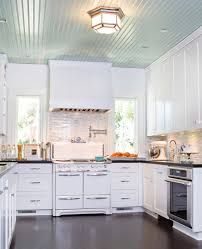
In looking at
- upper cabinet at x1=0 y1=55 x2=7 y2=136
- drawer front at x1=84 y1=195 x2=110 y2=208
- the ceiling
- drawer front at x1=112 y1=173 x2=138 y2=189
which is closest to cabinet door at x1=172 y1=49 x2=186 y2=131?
the ceiling

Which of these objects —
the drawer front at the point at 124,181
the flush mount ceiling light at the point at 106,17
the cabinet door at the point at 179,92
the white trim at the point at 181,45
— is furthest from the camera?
the drawer front at the point at 124,181

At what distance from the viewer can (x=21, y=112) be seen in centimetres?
689

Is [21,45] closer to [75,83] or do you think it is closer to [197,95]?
[75,83]

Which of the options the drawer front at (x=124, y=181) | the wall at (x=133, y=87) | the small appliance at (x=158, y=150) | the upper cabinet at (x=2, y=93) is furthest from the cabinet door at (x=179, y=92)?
the upper cabinet at (x=2, y=93)

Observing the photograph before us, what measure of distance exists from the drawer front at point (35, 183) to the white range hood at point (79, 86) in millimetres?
1275

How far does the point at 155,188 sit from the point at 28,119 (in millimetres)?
2770

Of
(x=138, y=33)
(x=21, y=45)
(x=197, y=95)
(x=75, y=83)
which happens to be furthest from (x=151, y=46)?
(x=21, y=45)

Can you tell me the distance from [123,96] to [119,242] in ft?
11.7

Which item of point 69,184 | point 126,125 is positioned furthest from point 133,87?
point 69,184

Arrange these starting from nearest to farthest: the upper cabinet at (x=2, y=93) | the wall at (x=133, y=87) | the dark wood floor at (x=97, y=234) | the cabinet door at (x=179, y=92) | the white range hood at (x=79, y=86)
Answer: the dark wood floor at (x=97, y=234)
the cabinet door at (x=179, y=92)
the upper cabinet at (x=2, y=93)
the white range hood at (x=79, y=86)
the wall at (x=133, y=87)

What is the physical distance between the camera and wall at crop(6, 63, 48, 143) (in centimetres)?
673

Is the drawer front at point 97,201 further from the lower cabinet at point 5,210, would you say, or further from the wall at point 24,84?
the lower cabinet at point 5,210

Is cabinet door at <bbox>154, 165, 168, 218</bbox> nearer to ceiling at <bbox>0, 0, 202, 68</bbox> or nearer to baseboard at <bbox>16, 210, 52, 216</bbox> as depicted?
baseboard at <bbox>16, 210, 52, 216</bbox>

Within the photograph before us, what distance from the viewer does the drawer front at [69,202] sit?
19.2 feet
